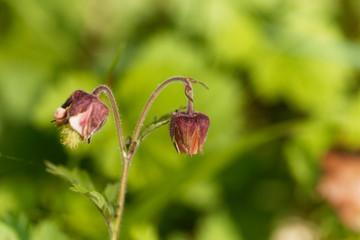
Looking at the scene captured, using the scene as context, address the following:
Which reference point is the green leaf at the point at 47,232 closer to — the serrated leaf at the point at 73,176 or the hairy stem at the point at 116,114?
the serrated leaf at the point at 73,176

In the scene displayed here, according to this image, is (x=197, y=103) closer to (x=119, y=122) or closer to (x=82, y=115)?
(x=119, y=122)

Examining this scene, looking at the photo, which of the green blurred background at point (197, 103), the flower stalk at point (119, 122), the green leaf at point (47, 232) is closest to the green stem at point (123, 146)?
the flower stalk at point (119, 122)

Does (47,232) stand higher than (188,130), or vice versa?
(188,130)

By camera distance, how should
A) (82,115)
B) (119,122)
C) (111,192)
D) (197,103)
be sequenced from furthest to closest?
(197,103) → (111,192) → (119,122) → (82,115)

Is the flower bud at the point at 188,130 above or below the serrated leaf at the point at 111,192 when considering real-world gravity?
above

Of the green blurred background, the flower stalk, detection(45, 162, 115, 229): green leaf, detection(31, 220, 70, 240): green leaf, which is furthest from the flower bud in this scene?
the green blurred background

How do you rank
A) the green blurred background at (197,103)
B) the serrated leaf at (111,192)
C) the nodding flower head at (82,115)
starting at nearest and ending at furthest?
the nodding flower head at (82,115), the serrated leaf at (111,192), the green blurred background at (197,103)

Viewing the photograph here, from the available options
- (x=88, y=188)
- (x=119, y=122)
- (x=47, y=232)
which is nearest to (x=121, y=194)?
(x=88, y=188)

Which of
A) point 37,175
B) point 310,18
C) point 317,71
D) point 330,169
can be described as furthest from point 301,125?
point 37,175
